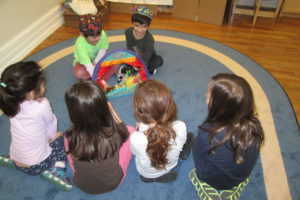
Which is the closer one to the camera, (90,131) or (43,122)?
(90,131)

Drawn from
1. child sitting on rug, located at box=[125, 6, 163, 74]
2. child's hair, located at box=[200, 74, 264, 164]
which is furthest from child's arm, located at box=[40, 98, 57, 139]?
child sitting on rug, located at box=[125, 6, 163, 74]

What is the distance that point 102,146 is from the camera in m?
1.17

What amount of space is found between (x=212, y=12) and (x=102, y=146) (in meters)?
2.77

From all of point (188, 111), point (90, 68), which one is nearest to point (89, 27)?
point (90, 68)

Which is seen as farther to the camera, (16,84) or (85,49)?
(85,49)

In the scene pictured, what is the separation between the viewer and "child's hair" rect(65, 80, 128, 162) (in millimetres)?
1045

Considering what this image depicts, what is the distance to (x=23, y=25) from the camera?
2666 mm

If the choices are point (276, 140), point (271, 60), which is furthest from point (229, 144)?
point (271, 60)

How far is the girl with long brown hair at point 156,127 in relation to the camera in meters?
1.07

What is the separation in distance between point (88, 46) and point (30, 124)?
3.68ft

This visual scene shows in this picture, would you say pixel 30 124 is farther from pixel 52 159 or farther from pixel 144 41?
pixel 144 41

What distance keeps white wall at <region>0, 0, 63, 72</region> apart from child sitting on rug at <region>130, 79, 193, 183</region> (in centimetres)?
205

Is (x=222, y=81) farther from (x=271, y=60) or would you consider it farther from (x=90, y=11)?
(x=90, y=11)

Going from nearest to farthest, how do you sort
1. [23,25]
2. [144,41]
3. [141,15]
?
[141,15], [144,41], [23,25]
